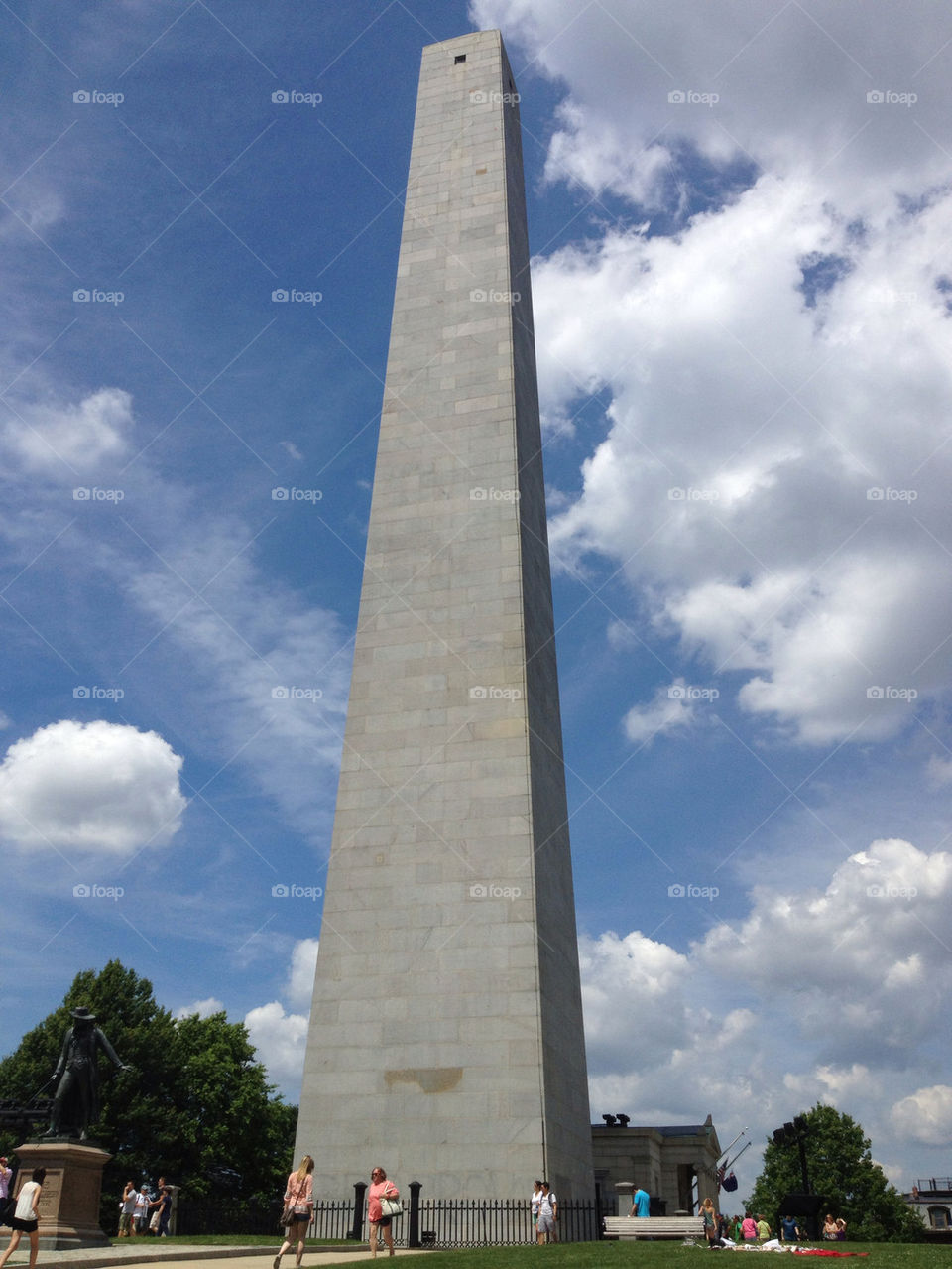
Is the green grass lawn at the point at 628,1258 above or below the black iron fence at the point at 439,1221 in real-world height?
below

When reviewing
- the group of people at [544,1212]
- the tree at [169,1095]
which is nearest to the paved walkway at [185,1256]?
the group of people at [544,1212]

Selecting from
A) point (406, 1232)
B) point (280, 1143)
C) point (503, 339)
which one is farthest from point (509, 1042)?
point (280, 1143)

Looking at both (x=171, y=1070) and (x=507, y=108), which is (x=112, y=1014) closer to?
(x=171, y=1070)

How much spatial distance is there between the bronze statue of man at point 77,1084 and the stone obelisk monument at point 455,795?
17.7ft

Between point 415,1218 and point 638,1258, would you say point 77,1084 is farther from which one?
point 638,1258

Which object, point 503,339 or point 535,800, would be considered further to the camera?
point 503,339

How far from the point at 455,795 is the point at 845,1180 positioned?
70.1m

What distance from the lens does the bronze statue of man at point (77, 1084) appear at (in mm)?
19047

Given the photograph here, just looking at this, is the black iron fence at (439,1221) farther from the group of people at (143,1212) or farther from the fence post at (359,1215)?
the group of people at (143,1212)

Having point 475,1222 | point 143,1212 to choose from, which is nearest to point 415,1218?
point 475,1222

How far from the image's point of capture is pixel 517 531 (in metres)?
28.0

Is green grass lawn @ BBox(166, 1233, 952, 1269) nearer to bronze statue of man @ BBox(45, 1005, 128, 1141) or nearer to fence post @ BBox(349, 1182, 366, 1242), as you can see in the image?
fence post @ BBox(349, 1182, 366, 1242)

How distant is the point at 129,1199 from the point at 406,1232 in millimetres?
10034

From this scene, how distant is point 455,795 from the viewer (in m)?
25.2
